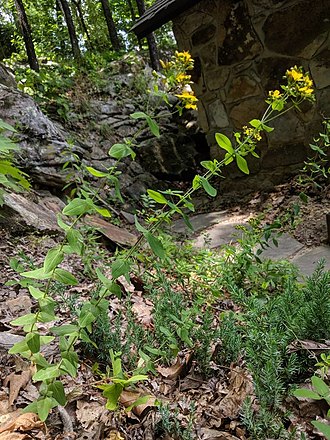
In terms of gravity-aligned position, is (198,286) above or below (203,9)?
below

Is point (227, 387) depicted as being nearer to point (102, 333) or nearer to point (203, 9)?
point (102, 333)

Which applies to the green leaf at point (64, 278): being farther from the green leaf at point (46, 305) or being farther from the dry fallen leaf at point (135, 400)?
the dry fallen leaf at point (135, 400)

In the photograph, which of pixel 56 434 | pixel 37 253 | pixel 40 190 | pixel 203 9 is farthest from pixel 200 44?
pixel 56 434

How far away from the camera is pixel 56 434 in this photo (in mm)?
1095

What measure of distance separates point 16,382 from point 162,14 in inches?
192

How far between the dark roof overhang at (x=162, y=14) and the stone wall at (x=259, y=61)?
0.88ft

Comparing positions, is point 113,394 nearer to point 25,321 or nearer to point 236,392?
point 25,321

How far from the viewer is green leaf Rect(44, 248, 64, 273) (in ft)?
3.29

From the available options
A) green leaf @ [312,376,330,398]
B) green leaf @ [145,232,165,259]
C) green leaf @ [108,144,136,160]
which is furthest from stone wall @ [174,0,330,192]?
green leaf @ [312,376,330,398]

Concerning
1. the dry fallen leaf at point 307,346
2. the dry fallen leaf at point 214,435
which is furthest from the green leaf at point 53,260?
the dry fallen leaf at point 307,346

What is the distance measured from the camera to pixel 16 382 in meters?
1.27

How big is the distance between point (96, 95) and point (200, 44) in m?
2.53

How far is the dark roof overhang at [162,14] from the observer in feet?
15.5

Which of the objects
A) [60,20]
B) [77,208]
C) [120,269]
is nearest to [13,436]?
[120,269]
